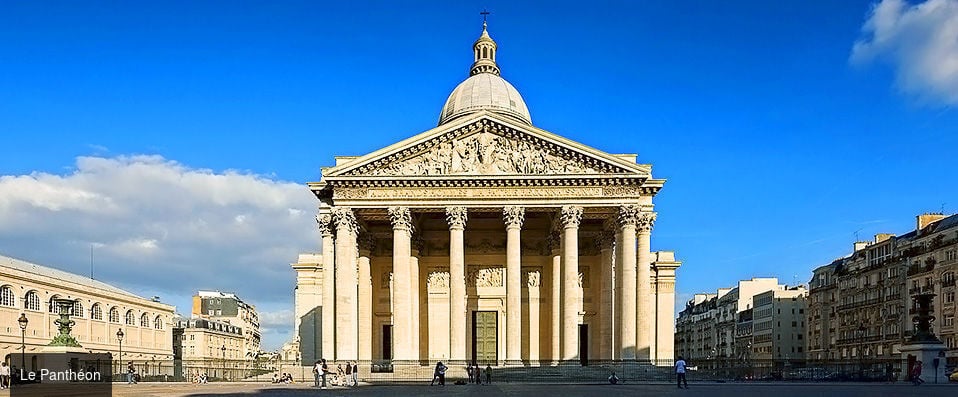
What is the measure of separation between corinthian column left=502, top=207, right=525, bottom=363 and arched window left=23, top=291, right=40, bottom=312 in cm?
4790

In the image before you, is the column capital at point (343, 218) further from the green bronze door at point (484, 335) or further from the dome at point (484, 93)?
the dome at point (484, 93)

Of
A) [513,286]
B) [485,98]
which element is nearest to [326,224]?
[513,286]

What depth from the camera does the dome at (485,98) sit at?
75.2 metres

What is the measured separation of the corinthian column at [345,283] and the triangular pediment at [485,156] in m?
2.55

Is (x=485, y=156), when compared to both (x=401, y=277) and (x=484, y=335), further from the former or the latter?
(x=484, y=335)

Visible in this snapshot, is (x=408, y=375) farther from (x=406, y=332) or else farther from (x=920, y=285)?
(x=920, y=285)

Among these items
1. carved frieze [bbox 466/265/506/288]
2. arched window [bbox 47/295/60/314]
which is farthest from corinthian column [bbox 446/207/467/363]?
arched window [bbox 47/295/60/314]

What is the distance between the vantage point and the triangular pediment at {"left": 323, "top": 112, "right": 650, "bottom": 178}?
162ft

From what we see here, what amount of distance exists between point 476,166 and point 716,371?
61.3 ft

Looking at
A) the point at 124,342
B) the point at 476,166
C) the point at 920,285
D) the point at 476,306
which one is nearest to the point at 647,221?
the point at 476,166

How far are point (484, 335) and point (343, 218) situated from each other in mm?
14516

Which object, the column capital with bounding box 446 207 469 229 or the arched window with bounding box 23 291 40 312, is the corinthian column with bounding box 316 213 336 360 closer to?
the column capital with bounding box 446 207 469 229

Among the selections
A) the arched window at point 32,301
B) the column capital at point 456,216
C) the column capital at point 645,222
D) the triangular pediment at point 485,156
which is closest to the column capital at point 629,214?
the column capital at point 645,222

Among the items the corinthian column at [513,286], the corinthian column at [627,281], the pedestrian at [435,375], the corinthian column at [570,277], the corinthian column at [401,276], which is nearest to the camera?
the pedestrian at [435,375]
